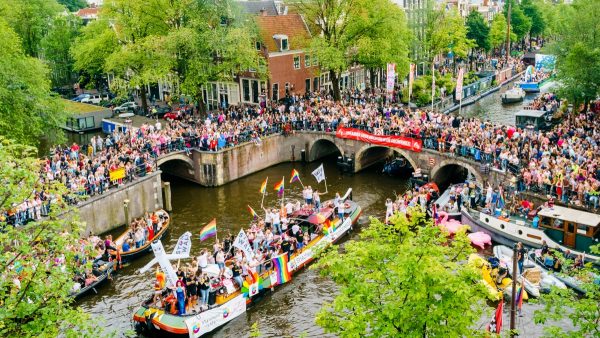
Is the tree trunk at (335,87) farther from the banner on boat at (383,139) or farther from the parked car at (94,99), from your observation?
the parked car at (94,99)

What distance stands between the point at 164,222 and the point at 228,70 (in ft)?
60.3

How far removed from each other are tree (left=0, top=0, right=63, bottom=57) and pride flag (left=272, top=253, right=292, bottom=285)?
163ft

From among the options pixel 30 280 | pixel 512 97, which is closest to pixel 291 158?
pixel 512 97

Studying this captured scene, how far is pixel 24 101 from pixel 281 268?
20.2m

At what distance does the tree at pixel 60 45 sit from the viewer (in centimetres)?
7088

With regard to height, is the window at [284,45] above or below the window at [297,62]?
above

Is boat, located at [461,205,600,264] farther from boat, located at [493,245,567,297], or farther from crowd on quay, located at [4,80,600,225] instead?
crowd on quay, located at [4,80,600,225]

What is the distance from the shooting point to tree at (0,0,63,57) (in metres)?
65.9

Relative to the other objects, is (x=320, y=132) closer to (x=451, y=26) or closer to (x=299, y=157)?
(x=299, y=157)

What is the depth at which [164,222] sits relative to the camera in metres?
34.6

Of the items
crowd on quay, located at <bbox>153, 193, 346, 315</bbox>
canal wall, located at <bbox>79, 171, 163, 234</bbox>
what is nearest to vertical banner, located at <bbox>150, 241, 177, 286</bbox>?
crowd on quay, located at <bbox>153, 193, 346, 315</bbox>

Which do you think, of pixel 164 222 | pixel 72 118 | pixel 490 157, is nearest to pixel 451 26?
pixel 490 157

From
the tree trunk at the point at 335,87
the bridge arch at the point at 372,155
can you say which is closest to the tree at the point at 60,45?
the tree trunk at the point at 335,87

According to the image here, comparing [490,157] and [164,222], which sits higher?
[490,157]
